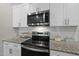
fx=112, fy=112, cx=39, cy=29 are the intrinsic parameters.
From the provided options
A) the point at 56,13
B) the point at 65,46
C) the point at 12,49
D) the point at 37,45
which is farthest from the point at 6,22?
the point at 65,46

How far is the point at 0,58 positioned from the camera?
159cm

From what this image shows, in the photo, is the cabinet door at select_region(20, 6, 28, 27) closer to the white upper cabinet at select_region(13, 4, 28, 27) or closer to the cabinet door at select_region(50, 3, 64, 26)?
the white upper cabinet at select_region(13, 4, 28, 27)

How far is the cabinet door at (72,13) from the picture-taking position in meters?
1.61

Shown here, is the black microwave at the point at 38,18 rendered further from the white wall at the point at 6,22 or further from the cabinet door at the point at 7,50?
the cabinet door at the point at 7,50

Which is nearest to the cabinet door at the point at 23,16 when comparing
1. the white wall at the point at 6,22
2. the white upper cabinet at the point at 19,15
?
the white upper cabinet at the point at 19,15

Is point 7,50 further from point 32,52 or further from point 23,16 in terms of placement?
point 23,16

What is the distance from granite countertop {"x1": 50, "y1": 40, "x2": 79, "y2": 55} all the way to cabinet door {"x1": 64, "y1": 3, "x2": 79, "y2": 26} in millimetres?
299

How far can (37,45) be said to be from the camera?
170 cm

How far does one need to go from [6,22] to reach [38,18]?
1.63 ft

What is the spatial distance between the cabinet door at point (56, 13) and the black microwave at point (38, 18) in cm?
11

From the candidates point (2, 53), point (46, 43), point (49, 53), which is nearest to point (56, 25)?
point (46, 43)

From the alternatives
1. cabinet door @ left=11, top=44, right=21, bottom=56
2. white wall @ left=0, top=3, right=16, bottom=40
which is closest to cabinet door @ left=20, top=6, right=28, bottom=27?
white wall @ left=0, top=3, right=16, bottom=40

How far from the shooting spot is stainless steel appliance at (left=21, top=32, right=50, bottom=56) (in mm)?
1661

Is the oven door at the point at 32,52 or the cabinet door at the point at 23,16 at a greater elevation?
the cabinet door at the point at 23,16
